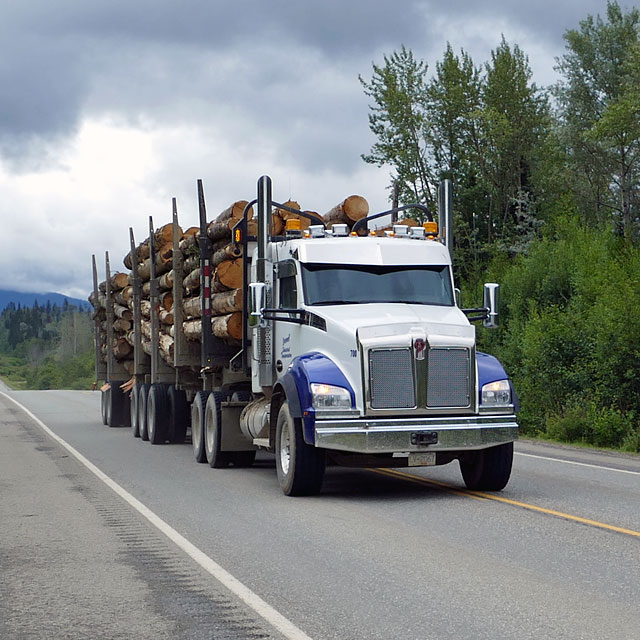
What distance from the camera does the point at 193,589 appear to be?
23.6ft

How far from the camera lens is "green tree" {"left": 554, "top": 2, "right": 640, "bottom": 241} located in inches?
1473

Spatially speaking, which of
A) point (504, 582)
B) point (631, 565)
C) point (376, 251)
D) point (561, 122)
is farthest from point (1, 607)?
point (561, 122)

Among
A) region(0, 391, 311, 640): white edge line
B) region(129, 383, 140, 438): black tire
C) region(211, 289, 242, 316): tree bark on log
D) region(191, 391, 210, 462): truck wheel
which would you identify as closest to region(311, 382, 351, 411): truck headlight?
region(0, 391, 311, 640): white edge line

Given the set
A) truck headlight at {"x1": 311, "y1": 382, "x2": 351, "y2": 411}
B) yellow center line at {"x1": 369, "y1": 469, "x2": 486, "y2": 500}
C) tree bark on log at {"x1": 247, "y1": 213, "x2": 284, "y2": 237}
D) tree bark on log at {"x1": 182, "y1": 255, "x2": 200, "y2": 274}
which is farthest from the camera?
tree bark on log at {"x1": 182, "y1": 255, "x2": 200, "y2": 274}

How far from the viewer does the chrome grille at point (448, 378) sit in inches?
466

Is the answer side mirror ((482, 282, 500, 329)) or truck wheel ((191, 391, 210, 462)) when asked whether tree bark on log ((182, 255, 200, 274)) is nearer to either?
truck wheel ((191, 391, 210, 462))

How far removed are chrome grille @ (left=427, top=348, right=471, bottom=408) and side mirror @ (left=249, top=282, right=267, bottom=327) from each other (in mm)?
2511

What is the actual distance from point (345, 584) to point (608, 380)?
52.5 ft

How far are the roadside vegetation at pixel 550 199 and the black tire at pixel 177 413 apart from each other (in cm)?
776

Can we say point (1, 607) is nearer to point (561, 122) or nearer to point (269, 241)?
point (269, 241)

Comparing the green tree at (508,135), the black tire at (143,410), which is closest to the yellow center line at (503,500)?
the black tire at (143,410)

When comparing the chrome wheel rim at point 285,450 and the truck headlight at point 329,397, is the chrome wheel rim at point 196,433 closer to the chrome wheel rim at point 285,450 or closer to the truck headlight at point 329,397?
the chrome wheel rim at point 285,450

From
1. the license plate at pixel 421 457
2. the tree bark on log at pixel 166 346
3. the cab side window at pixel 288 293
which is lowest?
the license plate at pixel 421 457

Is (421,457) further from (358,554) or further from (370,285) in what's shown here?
(358,554)
